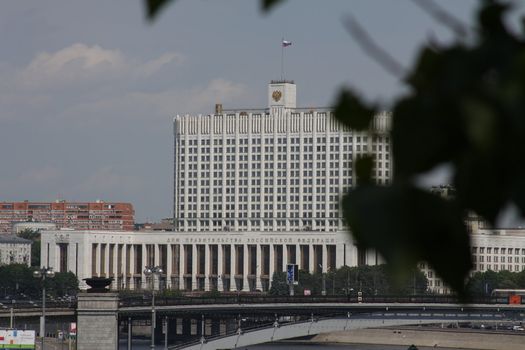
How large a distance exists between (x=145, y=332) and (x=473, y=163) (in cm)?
16548

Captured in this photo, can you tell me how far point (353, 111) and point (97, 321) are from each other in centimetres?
8210

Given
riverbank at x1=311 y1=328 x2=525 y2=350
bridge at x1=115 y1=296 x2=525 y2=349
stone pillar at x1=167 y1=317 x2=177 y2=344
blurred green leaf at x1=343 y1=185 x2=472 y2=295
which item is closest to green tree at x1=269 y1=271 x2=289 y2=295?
riverbank at x1=311 y1=328 x2=525 y2=350

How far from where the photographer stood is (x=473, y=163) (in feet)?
10.4

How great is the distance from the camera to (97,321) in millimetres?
84500

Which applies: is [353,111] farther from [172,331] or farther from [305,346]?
[172,331]

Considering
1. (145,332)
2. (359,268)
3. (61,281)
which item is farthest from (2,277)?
(359,268)

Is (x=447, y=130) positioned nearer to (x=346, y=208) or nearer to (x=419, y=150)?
(x=419, y=150)

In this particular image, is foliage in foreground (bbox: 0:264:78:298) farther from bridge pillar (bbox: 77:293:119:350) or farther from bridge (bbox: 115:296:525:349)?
bridge pillar (bbox: 77:293:119:350)

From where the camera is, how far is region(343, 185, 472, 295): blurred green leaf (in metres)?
3.09

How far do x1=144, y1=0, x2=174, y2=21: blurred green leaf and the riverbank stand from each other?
444 ft

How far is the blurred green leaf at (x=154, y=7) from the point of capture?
11.1 feet

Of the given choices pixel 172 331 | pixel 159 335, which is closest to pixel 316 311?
pixel 172 331

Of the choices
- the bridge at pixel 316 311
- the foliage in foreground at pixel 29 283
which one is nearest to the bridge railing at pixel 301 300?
the bridge at pixel 316 311

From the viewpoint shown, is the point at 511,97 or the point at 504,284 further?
the point at 504,284
